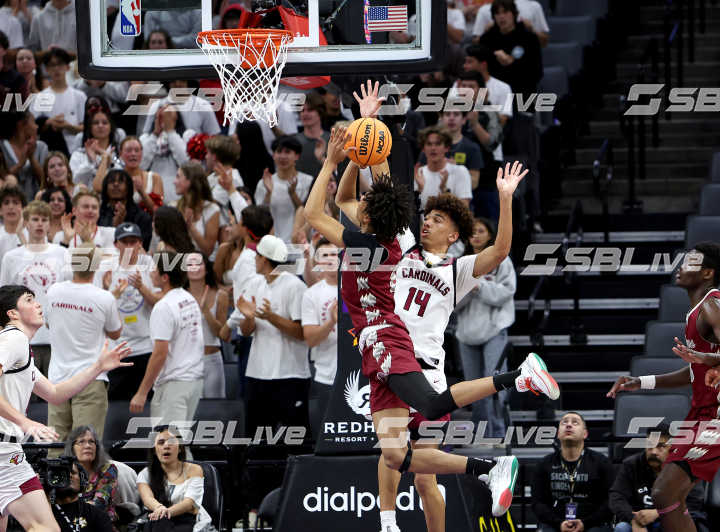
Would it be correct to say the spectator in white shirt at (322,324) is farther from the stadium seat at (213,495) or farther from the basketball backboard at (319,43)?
the basketball backboard at (319,43)

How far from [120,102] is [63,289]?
4.80 metres

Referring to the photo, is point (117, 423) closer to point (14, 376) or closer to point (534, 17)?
point (14, 376)

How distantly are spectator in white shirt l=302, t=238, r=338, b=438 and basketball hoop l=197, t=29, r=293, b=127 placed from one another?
8.39 feet

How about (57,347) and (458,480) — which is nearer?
(458,480)

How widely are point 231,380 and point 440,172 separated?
293 cm

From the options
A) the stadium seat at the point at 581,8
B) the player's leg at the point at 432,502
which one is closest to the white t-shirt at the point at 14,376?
the player's leg at the point at 432,502

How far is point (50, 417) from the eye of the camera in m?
11.6

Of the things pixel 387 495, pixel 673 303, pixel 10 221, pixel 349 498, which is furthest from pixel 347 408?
pixel 10 221

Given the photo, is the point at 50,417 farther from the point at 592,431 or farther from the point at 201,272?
the point at 592,431

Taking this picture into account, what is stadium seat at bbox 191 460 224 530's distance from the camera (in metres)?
10.7

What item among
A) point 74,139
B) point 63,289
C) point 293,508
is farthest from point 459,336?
point 74,139

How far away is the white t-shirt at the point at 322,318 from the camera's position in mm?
11633

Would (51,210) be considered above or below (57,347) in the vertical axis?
above

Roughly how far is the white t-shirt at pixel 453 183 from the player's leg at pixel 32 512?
530cm
